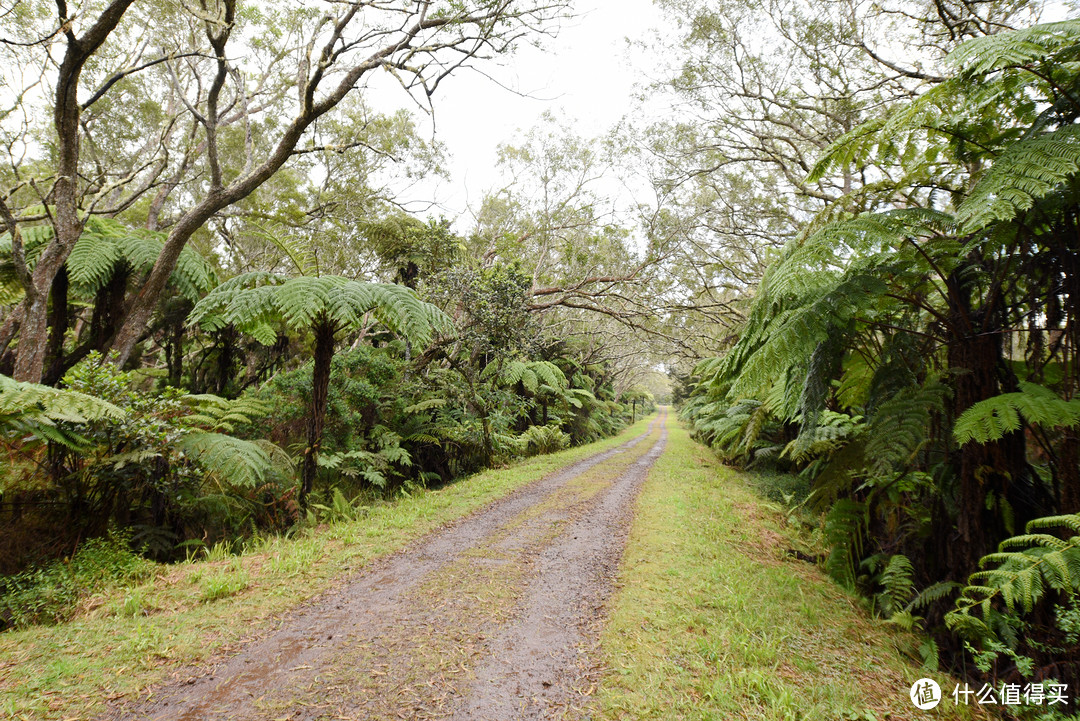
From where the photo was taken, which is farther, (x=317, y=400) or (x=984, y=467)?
(x=317, y=400)

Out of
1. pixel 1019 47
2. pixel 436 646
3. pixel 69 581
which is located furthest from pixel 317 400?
pixel 1019 47

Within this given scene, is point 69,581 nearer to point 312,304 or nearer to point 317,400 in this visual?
point 317,400

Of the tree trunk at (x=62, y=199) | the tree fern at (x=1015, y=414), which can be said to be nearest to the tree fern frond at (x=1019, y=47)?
the tree fern at (x=1015, y=414)

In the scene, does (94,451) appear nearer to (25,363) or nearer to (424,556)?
(25,363)

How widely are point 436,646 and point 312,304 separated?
10.8ft

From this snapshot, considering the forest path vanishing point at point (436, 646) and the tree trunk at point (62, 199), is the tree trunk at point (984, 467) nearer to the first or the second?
Answer: the forest path vanishing point at point (436, 646)

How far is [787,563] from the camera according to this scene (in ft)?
15.6

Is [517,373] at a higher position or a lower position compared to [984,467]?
higher

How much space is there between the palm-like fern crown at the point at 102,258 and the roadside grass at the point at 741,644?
23.1 ft

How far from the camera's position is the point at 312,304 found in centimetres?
439

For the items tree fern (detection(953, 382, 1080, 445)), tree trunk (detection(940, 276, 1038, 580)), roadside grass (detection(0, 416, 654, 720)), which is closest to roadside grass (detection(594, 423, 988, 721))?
tree trunk (detection(940, 276, 1038, 580))

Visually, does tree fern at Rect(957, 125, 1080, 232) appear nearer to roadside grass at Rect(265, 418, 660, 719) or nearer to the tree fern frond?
the tree fern frond

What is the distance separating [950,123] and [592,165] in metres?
13.1

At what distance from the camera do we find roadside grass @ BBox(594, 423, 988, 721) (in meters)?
2.33
